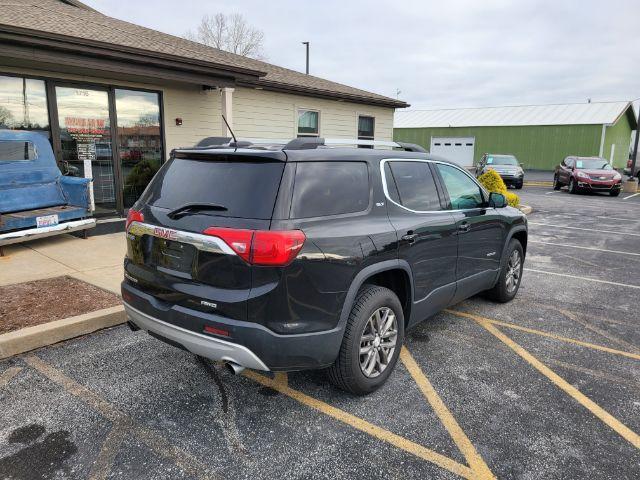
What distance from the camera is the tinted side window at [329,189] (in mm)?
2945

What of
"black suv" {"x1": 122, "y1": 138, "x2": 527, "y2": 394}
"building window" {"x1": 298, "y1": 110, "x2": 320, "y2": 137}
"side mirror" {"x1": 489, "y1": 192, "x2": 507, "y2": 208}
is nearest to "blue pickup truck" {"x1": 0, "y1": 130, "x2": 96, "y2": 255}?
"black suv" {"x1": 122, "y1": 138, "x2": 527, "y2": 394}

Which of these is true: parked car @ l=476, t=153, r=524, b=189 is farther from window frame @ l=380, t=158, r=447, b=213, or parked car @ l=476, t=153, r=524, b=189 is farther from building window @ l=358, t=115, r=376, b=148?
window frame @ l=380, t=158, r=447, b=213

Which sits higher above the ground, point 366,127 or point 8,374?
point 366,127

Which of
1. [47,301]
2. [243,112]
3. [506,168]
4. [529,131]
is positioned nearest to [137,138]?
[243,112]

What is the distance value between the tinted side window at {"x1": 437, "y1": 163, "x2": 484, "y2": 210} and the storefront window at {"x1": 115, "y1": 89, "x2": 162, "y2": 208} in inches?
280

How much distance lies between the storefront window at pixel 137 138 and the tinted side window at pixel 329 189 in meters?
7.34

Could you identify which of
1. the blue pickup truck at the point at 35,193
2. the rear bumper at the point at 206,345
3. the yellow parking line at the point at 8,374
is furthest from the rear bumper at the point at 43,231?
the rear bumper at the point at 206,345

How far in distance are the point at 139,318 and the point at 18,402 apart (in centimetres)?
102

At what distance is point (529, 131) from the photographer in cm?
3544

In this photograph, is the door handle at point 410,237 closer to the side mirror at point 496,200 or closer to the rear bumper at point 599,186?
the side mirror at point 496,200

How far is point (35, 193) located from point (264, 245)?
21.9 feet

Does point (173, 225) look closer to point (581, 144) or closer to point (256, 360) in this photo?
point (256, 360)

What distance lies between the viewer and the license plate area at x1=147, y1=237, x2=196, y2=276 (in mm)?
2961

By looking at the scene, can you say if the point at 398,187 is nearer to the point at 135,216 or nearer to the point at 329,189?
the point at 329,189
